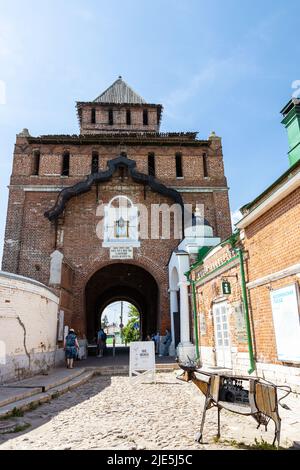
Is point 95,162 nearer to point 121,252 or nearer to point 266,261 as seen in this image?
point 121,252

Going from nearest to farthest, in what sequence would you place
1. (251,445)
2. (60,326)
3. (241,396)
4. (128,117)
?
1. (251,445)
2. (241,396)
3. (60,326)
4. (128,117)

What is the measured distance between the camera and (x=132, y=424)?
15.6 feet

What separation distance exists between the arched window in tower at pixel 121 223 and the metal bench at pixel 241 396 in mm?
12736

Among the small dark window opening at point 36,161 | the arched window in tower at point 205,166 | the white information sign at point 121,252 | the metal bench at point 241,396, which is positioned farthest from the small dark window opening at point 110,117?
the metal bench at point 241,396

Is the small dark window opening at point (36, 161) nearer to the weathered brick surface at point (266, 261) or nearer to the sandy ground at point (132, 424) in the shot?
the weathered brick surface at point (266, 261)

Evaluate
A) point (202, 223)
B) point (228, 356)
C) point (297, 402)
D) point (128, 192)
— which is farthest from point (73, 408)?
point (128, 192)

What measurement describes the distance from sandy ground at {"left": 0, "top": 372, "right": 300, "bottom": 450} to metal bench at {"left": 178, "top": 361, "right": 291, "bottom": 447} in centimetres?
32

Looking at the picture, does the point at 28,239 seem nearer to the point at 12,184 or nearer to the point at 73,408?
the point at 12,184

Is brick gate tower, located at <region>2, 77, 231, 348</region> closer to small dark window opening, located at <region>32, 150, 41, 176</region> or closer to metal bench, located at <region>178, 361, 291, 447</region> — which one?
small dark window opening, located at <region>32, 150, 41, 176</region>

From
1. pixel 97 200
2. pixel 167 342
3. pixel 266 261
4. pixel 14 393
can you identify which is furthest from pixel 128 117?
pixel 14 393

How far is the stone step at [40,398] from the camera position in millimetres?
5484

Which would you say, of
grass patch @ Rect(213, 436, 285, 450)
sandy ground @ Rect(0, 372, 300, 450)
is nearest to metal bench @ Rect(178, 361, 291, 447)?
grass patch @ Rect(213, 436, 285, 450)

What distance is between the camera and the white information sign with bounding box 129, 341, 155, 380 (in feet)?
31.1

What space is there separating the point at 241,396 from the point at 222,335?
18.7 ft
